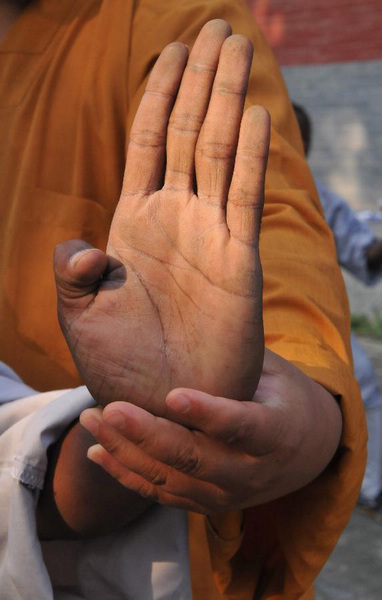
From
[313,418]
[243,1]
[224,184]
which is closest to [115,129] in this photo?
[243,1]

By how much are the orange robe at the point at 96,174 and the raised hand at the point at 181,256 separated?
221mm

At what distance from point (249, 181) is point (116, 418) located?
0.27 m

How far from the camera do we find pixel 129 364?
939 mm

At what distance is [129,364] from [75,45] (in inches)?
25.4

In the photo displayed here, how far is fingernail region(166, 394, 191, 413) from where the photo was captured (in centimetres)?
88

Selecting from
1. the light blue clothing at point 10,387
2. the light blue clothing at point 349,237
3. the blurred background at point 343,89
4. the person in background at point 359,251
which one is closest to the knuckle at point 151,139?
the light blue clothing at point 10,387

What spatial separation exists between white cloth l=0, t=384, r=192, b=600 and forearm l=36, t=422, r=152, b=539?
0.02m

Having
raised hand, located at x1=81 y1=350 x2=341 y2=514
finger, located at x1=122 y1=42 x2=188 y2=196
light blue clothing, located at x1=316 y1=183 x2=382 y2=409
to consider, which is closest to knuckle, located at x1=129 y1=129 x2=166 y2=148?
finger, located at x1=122 y1=42 x2=188 y2=196

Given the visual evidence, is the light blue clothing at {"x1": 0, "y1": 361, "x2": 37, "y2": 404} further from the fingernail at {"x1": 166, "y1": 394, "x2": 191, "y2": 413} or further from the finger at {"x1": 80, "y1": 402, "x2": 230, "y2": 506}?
the fingernail at {"x1": 166, "y1": 394, "x2": 191, "y2": 413}

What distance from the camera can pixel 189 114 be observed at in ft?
3.31

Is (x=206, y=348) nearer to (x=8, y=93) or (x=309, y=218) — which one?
A: (x=309, y=218)

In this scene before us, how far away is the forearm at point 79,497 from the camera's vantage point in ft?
3.55

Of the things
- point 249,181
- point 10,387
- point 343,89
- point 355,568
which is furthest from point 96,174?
point 343,89

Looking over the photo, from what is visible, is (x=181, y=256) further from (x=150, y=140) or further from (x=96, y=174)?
(x=96, y=174)
